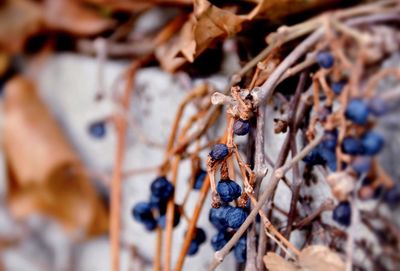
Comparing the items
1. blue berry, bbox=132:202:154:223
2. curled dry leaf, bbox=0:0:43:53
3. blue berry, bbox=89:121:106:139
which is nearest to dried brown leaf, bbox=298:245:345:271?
blue berry, bbox=132:202:154:223

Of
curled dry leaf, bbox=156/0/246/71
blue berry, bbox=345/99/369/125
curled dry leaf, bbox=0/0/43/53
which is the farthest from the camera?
curled dry leaf, bbox=0/0/43/53

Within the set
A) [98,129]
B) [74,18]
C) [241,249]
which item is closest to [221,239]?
[241,249]

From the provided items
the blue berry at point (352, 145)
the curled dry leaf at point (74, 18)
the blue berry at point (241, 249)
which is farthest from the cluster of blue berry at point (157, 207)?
the curled dry leaf at point (74, 18)

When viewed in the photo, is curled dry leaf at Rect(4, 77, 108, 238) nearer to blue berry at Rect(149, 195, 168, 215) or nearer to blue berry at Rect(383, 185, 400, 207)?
blue berry at Rect(149, 195, 168, 215)

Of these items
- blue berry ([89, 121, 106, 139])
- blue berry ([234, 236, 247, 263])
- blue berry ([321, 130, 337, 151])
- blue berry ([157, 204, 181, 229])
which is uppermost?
blue berry ([89, 121, 106, 139])

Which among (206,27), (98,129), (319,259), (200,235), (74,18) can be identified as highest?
(74,18)

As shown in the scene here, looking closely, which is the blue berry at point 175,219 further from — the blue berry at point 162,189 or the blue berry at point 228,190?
the blue berry at point 228,190

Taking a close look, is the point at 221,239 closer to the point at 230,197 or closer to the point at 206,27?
the point at 230,197
